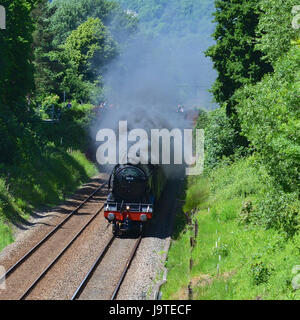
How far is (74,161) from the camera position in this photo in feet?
119

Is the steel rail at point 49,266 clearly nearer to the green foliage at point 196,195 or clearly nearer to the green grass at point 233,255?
the green grass at point 233,255

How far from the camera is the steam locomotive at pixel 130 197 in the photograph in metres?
21.5

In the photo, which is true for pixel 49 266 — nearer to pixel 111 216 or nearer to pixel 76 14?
pixel 111 216

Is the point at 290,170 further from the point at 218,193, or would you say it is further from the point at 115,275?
the point at 218,193

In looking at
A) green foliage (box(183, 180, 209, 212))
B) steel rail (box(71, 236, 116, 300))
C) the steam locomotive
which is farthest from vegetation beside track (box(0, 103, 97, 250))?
green foliage (box(183, 180, 209, 212))

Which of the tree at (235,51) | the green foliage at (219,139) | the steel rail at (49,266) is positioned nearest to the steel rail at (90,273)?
the steel rail at (49,266)

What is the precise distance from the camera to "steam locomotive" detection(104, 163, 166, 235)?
21.5m

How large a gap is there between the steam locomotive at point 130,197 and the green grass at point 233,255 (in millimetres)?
1925

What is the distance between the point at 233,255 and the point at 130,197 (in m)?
6.66

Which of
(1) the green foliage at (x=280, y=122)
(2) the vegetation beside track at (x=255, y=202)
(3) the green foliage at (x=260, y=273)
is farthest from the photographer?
(3) the green foliage at (x=260, y=273)

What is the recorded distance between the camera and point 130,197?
2192 cm

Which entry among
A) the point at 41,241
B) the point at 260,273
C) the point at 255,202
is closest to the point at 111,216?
the point at 41,241

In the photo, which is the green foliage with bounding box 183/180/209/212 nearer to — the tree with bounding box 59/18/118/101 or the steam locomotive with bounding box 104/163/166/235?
the steam locomotive with bounding box 104/163/166/235

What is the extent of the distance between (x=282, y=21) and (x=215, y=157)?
12742 millimetres
